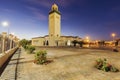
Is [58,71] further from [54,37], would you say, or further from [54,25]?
[54,25]

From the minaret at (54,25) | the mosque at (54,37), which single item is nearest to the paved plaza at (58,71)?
the mosque at (54,37)

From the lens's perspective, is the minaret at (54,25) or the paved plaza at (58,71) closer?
the paved plaza at (58,71)

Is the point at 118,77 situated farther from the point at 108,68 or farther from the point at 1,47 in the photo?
the point at 1,47

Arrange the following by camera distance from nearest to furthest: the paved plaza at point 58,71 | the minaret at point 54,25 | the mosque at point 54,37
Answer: the paved plaza at point 58,71 < the mosque at point 54,37 < the minaret at point 54,25

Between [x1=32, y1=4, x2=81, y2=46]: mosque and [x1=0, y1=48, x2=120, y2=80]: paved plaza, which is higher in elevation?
[x1=32, y1=4, x2=81, y2=46]: mosque

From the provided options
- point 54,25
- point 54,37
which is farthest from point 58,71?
point 54,25

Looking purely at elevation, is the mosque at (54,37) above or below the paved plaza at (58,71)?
above

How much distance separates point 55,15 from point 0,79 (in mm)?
75604

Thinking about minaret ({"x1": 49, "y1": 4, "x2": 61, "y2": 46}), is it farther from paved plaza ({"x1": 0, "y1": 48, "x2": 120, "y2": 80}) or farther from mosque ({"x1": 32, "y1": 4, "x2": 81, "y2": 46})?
paved plaza ({"x1": 0, "y1": 48, "x2": 120, "y2": 80})

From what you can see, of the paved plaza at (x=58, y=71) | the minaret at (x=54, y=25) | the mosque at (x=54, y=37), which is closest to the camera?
the paved plaza at (x=58, y=71)

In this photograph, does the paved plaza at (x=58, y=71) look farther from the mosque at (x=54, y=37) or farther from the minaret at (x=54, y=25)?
the minaret at (x=54, y=25)

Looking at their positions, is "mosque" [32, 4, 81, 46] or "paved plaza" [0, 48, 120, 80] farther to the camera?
"mosque" [32, 4, 81, 46]

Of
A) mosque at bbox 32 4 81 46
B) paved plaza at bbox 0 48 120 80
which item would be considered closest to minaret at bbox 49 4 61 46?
mosque at bbox 32 4 81 46

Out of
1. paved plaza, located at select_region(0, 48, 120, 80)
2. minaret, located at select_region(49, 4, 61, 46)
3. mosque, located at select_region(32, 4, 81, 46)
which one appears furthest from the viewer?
minaret, located at select_region(49, 4, 61, 46)
